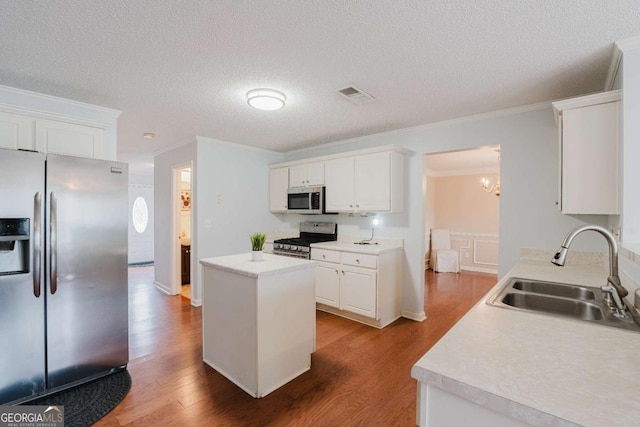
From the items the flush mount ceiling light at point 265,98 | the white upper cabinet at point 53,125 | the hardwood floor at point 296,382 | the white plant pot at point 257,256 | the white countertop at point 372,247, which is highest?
the flush mount ceiling light at point 265,98

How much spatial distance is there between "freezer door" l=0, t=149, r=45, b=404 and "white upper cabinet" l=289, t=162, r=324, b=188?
2.98m

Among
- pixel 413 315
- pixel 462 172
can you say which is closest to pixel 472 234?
pixel 462 172

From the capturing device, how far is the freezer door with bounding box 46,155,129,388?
2.20 meters

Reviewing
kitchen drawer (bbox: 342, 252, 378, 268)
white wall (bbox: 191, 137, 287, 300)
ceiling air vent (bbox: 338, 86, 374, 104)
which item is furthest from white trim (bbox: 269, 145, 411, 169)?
kitchen drawer (bbox: 342, 252, 378, 268)

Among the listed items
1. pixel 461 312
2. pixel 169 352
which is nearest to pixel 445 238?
pixel 461 312

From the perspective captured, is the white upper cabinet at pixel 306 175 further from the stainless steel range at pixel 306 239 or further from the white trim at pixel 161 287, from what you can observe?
the white trim at pixel 161 287

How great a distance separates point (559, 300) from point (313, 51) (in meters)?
2.13

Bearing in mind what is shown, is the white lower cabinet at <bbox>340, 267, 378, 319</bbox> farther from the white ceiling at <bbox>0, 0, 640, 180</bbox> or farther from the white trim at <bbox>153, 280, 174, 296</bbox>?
the white trim at <bbox>153, 280, 174, 296</bbox>

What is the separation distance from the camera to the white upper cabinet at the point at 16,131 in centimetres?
240

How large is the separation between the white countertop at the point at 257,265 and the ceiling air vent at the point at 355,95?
4.99 ft

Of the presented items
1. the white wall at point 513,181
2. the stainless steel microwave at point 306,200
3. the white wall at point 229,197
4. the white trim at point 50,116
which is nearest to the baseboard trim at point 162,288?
the white wall at point 229,197

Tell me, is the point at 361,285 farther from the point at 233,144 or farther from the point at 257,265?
the point at 233,144

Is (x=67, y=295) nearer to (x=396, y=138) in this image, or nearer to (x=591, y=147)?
(x=396, y=138)

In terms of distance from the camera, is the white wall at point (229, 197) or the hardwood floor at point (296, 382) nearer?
the hardwood floor at point (296, 382)
